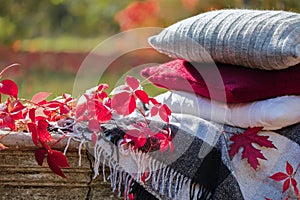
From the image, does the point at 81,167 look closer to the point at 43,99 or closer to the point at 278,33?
the point at 43,99

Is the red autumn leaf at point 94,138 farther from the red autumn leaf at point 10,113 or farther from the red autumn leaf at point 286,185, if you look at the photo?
the red autumn leaf at point 286,185

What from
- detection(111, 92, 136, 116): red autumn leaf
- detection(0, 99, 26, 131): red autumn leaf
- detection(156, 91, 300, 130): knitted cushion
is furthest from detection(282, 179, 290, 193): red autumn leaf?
detection(0, 99, 26, 131): red autumn leaf

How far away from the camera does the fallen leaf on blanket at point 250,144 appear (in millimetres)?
1401

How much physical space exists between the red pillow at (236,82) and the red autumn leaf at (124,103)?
0.21 m

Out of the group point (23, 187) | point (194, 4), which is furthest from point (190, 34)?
point (194, 4)

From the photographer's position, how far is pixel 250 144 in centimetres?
142

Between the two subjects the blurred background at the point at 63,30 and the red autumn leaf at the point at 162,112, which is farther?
the blurred background at the point at 63,30

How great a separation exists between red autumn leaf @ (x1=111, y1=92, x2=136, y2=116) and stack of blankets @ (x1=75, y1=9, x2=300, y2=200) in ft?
0.12

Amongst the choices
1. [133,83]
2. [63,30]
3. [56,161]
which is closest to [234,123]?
[133,83]

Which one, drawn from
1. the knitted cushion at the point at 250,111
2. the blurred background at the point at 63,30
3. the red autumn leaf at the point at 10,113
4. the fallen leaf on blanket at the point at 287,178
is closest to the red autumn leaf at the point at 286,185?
the fallen leaf on blanket at the point at 287,178

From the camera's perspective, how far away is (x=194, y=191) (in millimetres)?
1384

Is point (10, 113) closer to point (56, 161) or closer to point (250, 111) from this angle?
point (56, 161)

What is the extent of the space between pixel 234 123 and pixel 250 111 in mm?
56

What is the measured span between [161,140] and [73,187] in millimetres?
216
